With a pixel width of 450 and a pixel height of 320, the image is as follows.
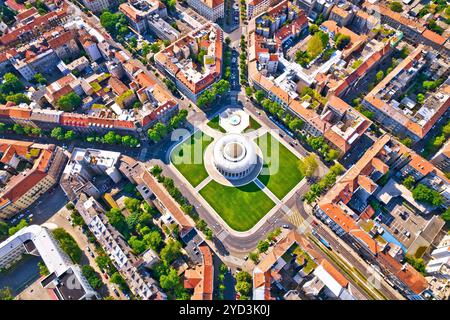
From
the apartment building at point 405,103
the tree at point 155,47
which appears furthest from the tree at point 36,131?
the apartment building at point 405,103

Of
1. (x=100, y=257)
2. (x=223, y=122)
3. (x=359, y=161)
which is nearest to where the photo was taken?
(x=100, y=257)

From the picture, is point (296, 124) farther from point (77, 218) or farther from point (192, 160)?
point (77, 218)

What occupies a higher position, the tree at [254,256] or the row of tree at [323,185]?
the row of tree at [323,185]

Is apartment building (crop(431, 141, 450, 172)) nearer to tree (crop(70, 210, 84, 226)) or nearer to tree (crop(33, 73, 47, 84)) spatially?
tree (crop(70, 210, 84, 226))

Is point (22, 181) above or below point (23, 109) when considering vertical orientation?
below

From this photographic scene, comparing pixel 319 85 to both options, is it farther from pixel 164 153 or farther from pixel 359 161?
pixel 164 153

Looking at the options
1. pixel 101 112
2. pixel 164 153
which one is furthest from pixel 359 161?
pixel 101 112

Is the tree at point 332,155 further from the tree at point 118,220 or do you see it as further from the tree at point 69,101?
the tree at point 69,101
